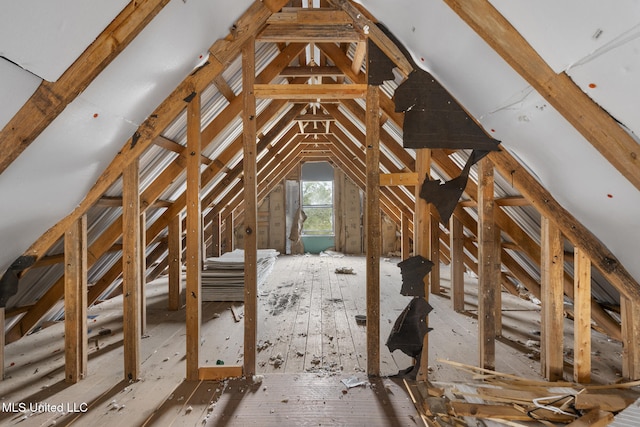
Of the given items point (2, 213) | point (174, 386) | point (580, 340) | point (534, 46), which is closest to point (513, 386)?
point (580, 340)

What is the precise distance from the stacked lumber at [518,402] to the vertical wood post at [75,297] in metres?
2.61

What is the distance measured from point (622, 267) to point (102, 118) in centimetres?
383

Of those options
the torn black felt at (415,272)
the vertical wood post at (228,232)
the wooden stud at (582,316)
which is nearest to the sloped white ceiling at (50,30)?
the torn black felt at (415,272)

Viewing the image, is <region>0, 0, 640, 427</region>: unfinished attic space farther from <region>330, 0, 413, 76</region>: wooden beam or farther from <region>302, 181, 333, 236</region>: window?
<region>302, 181, 333, 236</region>: window

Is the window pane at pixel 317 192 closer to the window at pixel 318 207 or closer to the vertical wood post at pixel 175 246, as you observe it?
the window at pixel 318 207

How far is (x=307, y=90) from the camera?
9.30 ft

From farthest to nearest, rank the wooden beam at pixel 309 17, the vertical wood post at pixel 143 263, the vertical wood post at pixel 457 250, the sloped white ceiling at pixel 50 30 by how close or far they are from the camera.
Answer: the vertical wood post at pixel 457 250
the vertical wood post at pixel 143 263
the wooden beam at pixel 309 17
the sloped white ceiling at pixel 50 30

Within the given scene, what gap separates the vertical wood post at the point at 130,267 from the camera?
2.65 m

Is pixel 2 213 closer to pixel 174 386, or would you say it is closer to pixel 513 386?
pixel 174 386

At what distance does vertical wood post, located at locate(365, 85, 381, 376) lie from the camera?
2.74 m

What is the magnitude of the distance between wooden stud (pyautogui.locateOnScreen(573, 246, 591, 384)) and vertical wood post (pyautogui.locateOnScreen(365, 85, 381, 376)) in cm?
153

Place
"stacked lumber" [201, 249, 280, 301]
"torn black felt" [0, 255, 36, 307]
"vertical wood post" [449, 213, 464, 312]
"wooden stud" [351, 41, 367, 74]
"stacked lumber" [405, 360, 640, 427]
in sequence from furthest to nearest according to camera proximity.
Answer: "stacked lumber" [201, 249, 280, 301], "vertical wood post" [449, 213, 464, 312], "wooden stud" [351, 41, 367, 74], "torn black felt" [0, 255, 36, 307], "stacked lumber" [405, 360, 640, 427]

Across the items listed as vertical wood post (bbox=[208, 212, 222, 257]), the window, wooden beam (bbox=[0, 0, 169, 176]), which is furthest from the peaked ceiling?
the window

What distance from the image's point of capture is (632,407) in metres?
2.18
